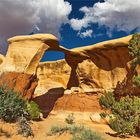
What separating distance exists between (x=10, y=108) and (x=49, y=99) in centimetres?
2183

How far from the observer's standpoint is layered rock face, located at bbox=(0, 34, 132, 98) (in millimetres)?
29359

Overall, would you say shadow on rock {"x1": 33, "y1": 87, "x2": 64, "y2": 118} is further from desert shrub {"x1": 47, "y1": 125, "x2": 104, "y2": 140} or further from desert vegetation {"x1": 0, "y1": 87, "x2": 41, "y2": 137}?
desert shrub {"x1": 47, "y1": 125, "x2": 104, "y2": 140}

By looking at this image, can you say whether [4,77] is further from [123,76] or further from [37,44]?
[123,76]

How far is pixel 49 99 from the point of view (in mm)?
38156

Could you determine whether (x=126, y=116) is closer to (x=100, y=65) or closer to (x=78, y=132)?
(x=78, y=132)

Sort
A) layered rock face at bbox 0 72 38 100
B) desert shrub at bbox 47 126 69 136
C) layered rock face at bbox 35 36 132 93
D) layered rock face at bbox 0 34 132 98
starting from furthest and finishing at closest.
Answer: layered rock face at bbox 35 36 132 93, layered rock face at bbox 0 34 132 98, layered rock face at bbox 0 72 38 100, desert shrub at bbox 47 126 69 136

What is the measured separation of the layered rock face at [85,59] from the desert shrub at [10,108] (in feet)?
37.3

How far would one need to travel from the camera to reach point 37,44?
98.4 feet

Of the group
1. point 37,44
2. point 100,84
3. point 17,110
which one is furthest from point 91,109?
point 17,110

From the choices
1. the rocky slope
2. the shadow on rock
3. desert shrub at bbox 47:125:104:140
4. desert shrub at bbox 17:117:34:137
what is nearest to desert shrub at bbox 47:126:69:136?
desert shrub at bbox 47:125:104:140

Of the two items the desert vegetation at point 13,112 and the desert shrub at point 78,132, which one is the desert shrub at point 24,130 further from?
the desert shrub at point 78,132

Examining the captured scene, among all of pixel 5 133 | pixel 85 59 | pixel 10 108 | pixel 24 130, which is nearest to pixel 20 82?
pixel 85 59

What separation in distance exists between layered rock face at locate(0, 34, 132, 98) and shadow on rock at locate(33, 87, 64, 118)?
→ 331cm

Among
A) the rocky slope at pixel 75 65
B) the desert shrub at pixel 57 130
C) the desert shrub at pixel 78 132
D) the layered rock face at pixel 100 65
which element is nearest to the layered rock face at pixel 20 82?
the rocky slope at pixel 75 65
